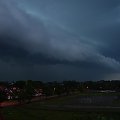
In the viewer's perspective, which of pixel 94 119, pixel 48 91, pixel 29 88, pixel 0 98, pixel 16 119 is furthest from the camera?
pixel 48 91

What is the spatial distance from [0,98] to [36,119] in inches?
1350

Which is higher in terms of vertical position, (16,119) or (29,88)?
(29,88)

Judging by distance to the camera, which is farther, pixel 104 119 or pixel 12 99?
pixel 12 99

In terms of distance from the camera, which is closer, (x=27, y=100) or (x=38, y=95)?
(x=27, y=100)

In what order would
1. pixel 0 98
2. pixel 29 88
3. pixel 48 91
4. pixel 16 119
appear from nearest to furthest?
1. pixel 16 119
2. pixel 0 98
3. pixel 29 88
4. pixel 48 91

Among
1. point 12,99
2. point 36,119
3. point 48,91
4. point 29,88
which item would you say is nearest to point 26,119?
point 36,119

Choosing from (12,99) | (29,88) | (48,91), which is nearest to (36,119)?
(29,88)

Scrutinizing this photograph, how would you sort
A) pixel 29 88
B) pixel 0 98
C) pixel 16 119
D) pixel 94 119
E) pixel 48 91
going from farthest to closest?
pixel 48 91 → pixel 29 88 → pixel 0 98 → pixel 16 119 → pixel 94 119

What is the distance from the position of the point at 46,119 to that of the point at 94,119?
12.0 metres

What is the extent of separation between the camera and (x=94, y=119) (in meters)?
69.1

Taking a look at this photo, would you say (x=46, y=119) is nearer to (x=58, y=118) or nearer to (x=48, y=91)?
(x=58, y=118)

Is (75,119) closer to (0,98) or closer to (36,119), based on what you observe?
(36,119)

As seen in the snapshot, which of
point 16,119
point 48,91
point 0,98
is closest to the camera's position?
point 16,119

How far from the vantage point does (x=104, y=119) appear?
69.1 metres
